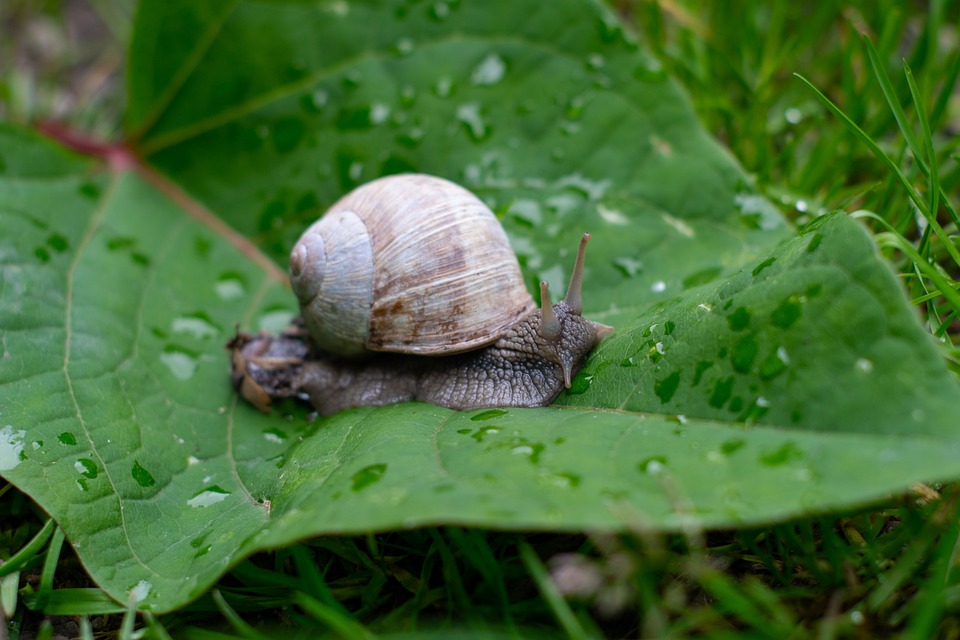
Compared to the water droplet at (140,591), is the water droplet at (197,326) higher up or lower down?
higher up

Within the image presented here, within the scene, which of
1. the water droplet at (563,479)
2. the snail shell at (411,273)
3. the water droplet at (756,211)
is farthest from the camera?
the water droplet at (756,211)

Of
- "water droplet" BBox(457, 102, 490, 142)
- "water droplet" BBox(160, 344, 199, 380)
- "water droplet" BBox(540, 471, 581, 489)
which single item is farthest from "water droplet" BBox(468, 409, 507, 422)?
"water droplet" BBox(457, 102, 490, 142)

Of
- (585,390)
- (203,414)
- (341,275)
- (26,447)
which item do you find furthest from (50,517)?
(585,390)

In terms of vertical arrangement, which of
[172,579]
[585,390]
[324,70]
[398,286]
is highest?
[324,70]

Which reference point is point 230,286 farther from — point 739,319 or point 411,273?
point 739,319

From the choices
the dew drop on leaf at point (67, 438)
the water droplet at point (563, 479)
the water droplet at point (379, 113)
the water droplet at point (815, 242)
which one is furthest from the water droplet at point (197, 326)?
the water droplet at point (815, 242)

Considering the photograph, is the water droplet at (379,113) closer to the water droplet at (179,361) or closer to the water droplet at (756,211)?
the water droplet at (179,361)

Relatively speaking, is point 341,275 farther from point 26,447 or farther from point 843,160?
point 843,160
